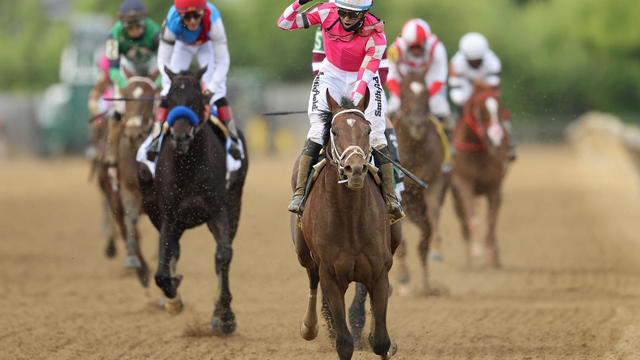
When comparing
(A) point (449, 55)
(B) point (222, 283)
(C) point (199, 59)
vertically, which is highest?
(A) point (449, 55)

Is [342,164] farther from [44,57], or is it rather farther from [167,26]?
[44,57]

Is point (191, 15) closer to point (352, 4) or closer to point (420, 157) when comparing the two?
point (352, 4)

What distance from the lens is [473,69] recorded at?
45.8ft

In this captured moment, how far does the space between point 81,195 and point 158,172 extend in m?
15.8

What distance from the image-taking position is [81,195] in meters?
24.3

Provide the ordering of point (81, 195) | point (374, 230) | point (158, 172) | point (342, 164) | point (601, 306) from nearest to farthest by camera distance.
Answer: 1. point (342, 164)
2. point (374, 230)
3. point (158, 172)
4. point (601, 306)
5. point (81, 195)

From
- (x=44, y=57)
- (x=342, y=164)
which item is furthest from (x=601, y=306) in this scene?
(x=44, y=57)

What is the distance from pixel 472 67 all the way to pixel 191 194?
614 centimetres

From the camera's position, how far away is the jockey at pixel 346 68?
24.0ft

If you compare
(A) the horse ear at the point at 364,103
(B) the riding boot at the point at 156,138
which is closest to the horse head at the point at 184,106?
(B) the riding boot at the point at 156,138

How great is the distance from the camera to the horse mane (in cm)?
690

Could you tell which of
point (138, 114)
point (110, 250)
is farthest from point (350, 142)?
point (110, 250)

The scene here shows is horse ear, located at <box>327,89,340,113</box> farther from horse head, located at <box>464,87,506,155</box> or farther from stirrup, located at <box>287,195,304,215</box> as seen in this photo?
horse head, located at <box>464,87,506,155</box>

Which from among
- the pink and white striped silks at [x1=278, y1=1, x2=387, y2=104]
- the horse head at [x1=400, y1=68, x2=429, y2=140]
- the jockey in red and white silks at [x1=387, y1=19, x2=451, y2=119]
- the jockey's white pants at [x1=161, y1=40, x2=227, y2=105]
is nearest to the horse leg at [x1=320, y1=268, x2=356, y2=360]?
the pink and white striped silks at [x1=278, y1=1, x2=387, y2=104]
